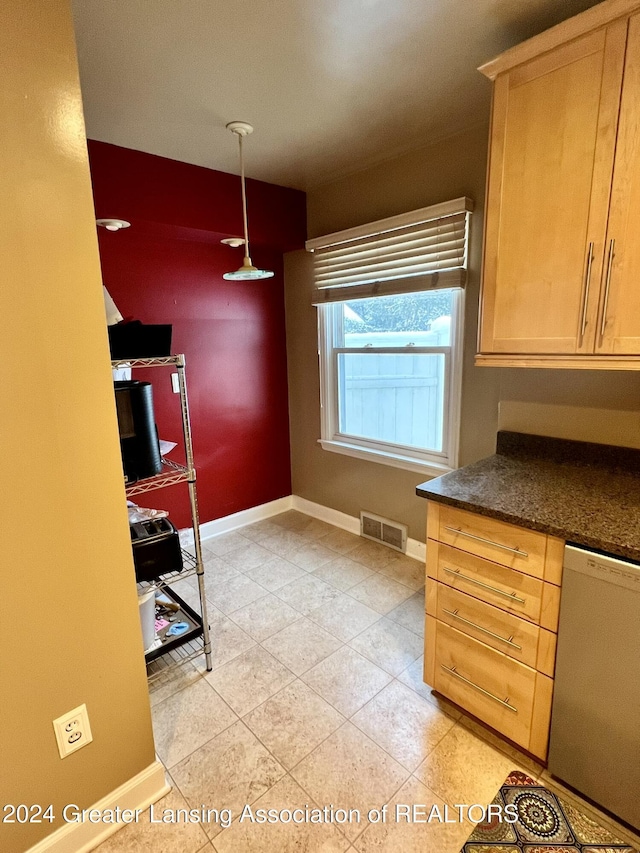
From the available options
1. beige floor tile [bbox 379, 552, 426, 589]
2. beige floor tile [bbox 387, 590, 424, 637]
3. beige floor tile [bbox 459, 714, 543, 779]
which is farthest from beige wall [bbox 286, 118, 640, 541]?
beige floor tile [bbox 459, 714, 543, 779]

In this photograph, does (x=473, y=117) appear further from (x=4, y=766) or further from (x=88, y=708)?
(x=4, y=766)

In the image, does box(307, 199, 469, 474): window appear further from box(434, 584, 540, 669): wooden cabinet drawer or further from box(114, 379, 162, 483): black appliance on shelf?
box(114, 379, 162, 483): black appliance on shelf

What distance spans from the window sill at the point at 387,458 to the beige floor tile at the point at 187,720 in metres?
1.64

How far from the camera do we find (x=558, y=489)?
1547 millimetres

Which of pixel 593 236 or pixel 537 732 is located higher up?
pixel 593 236

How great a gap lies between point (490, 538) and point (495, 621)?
0.30 metres

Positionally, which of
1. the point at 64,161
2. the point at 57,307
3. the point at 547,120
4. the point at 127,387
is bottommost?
the point at 127,387

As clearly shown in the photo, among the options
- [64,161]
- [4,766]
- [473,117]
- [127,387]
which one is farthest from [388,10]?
[4,766]

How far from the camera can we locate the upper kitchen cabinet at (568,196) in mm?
1293

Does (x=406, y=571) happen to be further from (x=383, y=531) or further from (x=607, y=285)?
(x=607, y=285)

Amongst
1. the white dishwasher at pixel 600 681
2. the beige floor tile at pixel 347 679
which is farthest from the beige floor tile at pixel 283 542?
the white dishwasher at pixel 600 681

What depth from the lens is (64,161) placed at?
1.05m

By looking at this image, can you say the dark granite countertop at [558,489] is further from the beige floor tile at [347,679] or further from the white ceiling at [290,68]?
the white ceiling at [290,68]

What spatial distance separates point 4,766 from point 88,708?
210mm
